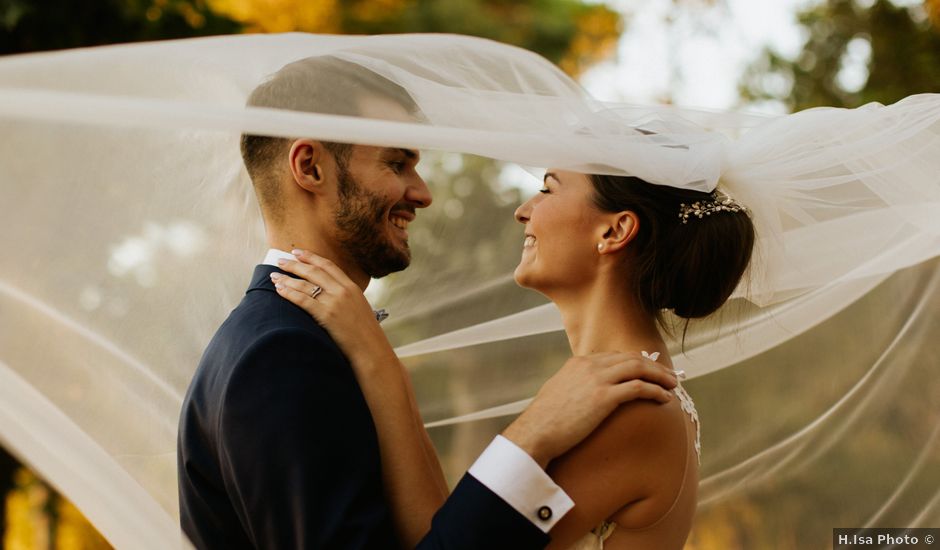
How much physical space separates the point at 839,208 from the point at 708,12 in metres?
7.36

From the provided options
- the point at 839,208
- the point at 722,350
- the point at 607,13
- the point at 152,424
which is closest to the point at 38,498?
the point at 152,424

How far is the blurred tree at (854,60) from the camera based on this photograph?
818 cm

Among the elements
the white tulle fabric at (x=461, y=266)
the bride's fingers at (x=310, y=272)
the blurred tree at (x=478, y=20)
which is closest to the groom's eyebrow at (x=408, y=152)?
the white tulle fabric at (x=461, y=266)

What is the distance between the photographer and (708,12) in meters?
9.98

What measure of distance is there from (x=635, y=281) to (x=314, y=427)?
3.84ft

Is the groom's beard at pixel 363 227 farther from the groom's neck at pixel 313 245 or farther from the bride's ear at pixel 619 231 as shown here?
the bride's ear at pixel 619 231

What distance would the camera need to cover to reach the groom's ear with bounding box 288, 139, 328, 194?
2.67m

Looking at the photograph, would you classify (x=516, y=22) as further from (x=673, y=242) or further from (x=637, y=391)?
(x=637, y=391)

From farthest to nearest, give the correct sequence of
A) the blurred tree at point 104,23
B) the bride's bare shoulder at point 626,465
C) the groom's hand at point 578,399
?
the blurred tree at point 104,23, the bride's bare shoulder at point 626,465, the groom's hand at point 578,399

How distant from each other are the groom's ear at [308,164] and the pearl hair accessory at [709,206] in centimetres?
107

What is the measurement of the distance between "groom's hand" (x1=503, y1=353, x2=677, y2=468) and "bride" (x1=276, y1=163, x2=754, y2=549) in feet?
0.27

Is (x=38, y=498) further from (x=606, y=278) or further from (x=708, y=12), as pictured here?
(x=708, y=12)

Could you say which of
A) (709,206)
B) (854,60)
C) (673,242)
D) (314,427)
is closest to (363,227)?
(314,427)

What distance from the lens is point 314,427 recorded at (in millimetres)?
2221
